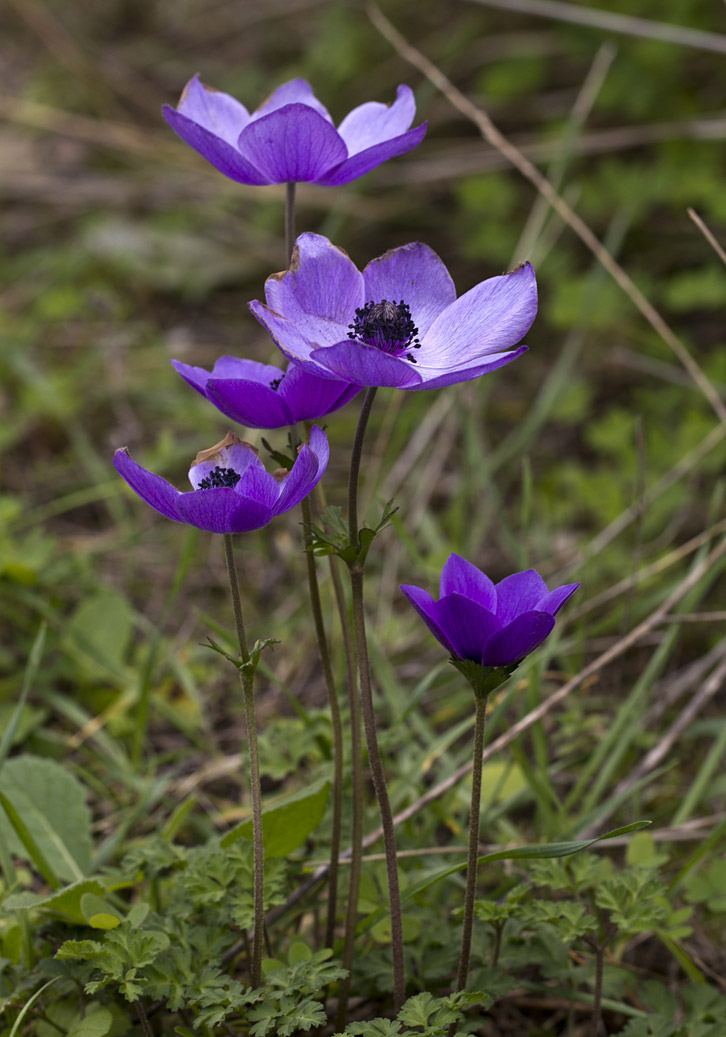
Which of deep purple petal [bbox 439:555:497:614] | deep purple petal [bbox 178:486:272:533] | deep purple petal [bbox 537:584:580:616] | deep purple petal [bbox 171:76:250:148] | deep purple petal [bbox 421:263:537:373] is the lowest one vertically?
deep purple petal [bbox 537:584:580:616]

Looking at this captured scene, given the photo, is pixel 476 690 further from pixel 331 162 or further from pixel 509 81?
pixel 509 81

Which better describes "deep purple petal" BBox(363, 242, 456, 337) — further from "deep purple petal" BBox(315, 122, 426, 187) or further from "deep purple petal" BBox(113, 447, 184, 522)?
"deep purple petal" BBox(113, 447, 184, 522)

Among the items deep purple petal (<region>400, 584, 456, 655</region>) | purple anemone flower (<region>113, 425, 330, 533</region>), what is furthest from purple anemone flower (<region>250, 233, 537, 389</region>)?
deep purple petal (<region>400, 584, 456, 655</region>)

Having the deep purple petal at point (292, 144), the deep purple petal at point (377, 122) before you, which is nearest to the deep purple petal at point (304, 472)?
the deep purple petal at point (292, 144)

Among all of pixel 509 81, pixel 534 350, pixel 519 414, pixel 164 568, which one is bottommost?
pixel 164 568

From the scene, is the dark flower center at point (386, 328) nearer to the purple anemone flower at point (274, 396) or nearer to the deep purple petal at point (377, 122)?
the purple anemone flower at point (274, 396)

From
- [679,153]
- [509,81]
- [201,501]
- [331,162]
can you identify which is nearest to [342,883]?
[201,501]
